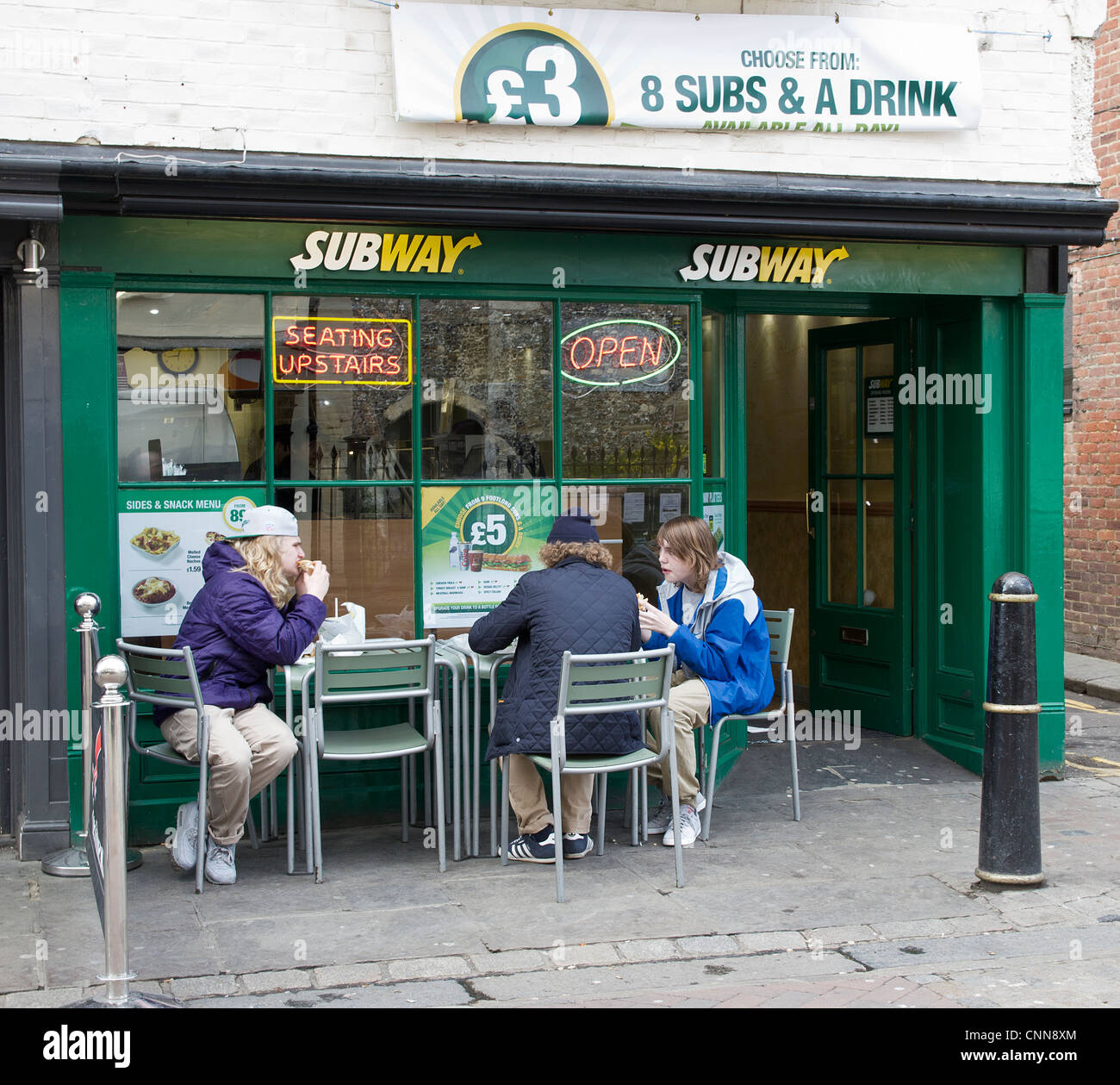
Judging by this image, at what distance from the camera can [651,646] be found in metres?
6.80

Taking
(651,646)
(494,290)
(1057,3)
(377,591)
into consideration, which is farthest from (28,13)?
(1057,3)

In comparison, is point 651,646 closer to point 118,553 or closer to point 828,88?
point 118,553

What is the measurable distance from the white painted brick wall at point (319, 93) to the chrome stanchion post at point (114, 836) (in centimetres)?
333

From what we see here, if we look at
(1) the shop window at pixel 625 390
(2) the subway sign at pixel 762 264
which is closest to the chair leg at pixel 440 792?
(1) the shop window at pixel 625 390

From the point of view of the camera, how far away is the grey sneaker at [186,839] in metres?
6.04

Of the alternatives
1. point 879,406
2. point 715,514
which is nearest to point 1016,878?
point 715,514

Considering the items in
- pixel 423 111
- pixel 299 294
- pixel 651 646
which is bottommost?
pixel 651 646

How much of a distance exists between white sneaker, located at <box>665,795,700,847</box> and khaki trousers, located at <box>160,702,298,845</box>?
1.90m

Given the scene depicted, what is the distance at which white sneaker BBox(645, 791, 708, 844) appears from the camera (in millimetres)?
6703

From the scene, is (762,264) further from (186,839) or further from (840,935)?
(186,839)

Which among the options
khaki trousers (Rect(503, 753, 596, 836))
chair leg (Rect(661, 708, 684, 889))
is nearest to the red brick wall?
chair leg (Rect(661, 708, 684, 889))

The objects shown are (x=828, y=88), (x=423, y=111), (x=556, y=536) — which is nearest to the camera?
(x=556, y=536)

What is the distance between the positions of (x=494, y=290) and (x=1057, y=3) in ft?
12.1

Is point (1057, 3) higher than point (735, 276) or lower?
higher
